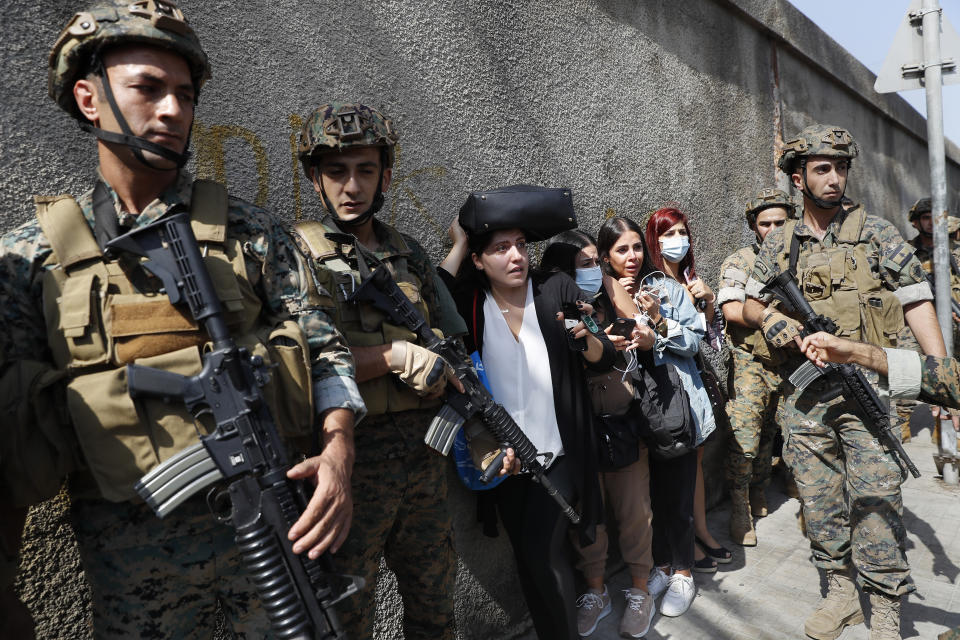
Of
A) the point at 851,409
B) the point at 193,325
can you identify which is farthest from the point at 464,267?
the point at 851,409

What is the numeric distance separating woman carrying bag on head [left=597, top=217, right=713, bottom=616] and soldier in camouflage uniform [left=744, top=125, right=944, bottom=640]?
0.39 metres

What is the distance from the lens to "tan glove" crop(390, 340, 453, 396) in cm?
181

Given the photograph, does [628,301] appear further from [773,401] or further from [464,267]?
[773,401]

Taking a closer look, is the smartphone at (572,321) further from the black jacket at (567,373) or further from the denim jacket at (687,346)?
the denim jacket at (687,346)

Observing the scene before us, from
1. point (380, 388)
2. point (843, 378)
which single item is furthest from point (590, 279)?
point (380, 388)

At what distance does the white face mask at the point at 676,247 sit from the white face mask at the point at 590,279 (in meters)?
0.72

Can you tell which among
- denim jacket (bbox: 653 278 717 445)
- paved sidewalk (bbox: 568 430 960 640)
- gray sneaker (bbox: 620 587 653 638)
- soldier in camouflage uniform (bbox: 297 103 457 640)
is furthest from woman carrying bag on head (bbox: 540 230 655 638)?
soldier in camouflage uniform (bbox: 297 103 457 640)

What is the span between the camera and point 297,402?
143 cm

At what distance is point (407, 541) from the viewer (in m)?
1.97

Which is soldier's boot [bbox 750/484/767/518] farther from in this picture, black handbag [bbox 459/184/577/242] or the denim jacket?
black handbag [bbox 459/184/577/242]

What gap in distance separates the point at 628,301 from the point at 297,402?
1.86 m

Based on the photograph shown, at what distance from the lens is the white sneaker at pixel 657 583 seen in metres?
3.01

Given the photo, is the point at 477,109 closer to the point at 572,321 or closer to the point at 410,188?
the point at 410,188

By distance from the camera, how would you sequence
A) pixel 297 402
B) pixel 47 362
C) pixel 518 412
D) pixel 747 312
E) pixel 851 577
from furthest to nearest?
pixel 747 312
pixel 851 577
pixel 518 412
pixel 297 402
pixel 47 362
